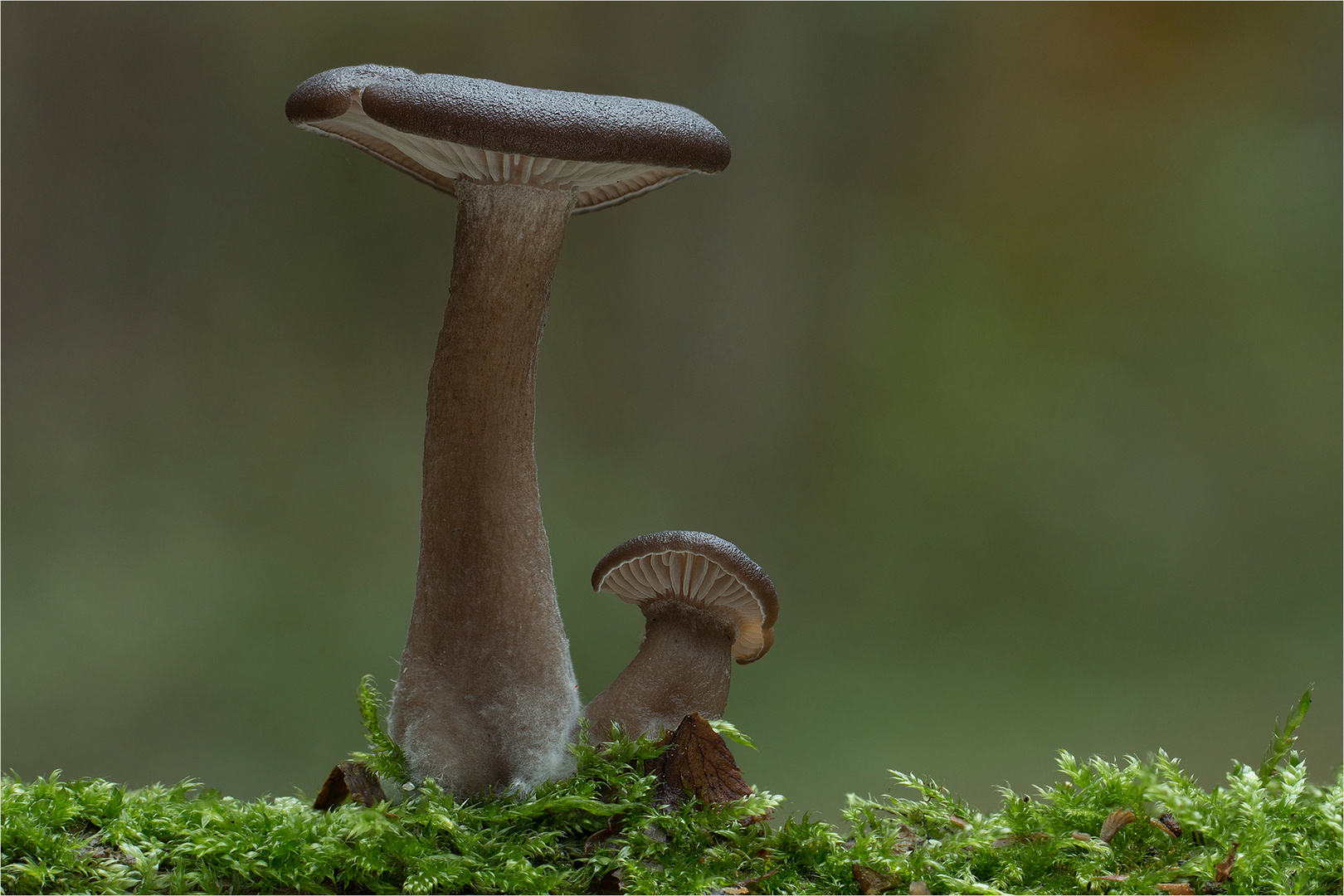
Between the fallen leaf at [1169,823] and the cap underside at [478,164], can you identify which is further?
the cap underside at [478,164]

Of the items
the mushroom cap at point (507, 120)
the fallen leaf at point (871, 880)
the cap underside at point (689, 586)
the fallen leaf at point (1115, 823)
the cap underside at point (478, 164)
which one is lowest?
the fallen leaf at point (871, 880)

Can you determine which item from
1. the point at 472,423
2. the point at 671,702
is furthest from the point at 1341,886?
the point at 472,423

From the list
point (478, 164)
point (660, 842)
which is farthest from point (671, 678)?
point (478, 164)

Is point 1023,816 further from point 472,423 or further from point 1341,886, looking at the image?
point 472,423

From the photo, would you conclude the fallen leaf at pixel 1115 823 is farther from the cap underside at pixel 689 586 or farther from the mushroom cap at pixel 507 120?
the mushroom cap at pixel 507 120

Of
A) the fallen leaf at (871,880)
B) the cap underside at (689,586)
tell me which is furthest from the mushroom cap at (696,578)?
the fallen leaf at (871,880)
